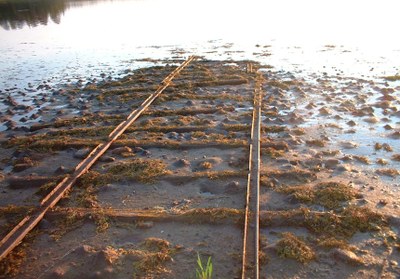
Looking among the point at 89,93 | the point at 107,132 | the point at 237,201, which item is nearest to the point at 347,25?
the point at 89,93

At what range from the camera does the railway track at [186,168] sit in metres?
4.65

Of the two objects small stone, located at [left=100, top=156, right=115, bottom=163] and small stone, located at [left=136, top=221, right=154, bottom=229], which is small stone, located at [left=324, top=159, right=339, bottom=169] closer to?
small stone, located at [left=136, top=221, right=154, bottom=229]

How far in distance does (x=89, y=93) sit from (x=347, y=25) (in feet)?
71.1

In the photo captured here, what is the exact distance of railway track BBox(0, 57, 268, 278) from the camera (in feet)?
15.3

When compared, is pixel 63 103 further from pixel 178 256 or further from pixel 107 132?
pixel 178 256

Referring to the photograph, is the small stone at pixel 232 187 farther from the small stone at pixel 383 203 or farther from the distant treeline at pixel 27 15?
the distant treeline at pixel 27 15

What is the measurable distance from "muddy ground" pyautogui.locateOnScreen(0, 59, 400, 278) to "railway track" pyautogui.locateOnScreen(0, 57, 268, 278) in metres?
0.03

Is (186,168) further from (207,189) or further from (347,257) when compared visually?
(347,257)

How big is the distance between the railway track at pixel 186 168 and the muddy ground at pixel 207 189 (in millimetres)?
26

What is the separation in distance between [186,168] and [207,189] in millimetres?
859

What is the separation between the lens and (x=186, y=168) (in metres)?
6.33

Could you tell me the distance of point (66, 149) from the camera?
747cm

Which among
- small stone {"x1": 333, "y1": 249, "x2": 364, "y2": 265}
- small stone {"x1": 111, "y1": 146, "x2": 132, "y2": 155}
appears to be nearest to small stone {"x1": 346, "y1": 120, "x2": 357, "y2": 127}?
small stone {"x1": 333, "y1": 249, "x2": 364, "y2": 265}

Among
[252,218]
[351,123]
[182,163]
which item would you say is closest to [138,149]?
[182,163]
